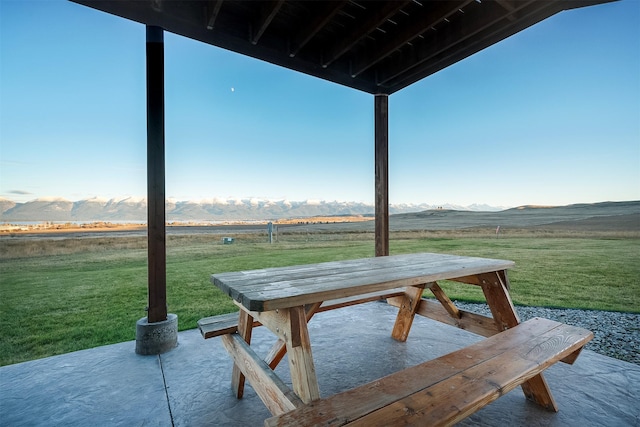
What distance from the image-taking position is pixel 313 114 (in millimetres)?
8531

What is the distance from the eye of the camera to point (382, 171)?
348 centimetres

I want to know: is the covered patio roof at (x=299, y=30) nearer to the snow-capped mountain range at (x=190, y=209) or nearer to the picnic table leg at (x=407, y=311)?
the snow-capped mountain range at (x=190, y=209)

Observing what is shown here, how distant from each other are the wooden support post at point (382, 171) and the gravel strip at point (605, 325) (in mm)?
1605

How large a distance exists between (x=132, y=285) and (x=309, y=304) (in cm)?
462

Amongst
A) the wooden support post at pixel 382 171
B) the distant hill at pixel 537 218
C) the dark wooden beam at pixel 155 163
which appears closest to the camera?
the dark wooden beam at pixel 155 163

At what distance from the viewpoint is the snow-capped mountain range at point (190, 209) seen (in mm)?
3534

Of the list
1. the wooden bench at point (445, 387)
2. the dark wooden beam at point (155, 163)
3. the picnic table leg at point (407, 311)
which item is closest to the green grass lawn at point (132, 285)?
the dark wooden beam at point (155, 163)

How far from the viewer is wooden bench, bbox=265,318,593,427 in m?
0.83

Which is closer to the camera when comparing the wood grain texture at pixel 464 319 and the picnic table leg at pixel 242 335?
the picnic table leg at pixel 242 335

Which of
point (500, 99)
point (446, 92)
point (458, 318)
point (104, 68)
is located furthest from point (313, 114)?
point (458, 318)

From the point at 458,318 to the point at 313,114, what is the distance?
7623 mm

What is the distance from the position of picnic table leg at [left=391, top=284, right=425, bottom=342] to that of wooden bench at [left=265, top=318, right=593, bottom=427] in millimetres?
861

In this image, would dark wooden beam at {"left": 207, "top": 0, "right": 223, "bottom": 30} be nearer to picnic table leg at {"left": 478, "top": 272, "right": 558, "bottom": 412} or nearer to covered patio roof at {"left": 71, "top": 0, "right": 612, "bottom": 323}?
covered patio roof at {"left": 71, "top": 0, "right": 612, "bottom": 323}

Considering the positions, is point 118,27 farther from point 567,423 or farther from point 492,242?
point 492,242
